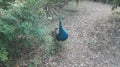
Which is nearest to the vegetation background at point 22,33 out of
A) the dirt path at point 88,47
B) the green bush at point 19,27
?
the green bush at point 19,27

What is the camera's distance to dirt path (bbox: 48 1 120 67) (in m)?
5.02

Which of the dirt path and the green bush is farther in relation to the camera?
the dirt path

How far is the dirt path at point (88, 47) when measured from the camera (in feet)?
16.5

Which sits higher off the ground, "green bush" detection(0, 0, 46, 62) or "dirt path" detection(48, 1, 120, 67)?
"green bush" detection(0, 0, 46, 62)

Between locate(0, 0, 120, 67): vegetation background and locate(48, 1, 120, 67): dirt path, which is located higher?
locate(0, 0, 120, 67): vegetation background

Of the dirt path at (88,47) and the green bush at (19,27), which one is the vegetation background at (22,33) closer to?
the green bush at (19,27)

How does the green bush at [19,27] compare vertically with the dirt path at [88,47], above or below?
above

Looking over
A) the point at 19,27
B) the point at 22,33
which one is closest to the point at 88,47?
→ the point at 22,33

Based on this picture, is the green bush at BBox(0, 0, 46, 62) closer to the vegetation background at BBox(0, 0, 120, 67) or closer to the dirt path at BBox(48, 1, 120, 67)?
the vegetation background at BBox(0, 0, 120, 67)

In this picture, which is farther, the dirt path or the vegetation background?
the dirt path

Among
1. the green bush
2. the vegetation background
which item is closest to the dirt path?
the vegetation background

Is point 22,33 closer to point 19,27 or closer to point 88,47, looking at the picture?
point 19,27

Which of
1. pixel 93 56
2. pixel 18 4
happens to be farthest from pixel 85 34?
pixel 18 4

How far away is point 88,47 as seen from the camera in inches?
224
